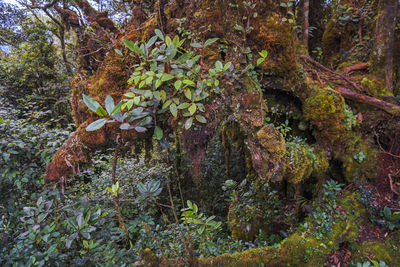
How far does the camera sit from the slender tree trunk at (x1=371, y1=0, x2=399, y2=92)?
2.91 meters

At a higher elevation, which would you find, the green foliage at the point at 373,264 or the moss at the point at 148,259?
the moss at the point at 148,259

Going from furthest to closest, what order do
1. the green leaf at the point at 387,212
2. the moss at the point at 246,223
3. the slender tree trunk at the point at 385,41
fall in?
the moss at the point at 246,223
the slender tree trunk at the point at 385,41
the green leaf at the point at 387,212

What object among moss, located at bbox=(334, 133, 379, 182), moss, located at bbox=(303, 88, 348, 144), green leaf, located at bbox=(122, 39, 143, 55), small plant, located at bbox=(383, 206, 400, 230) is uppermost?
green leaf, located at bbox=(122, 39, 143, 55)

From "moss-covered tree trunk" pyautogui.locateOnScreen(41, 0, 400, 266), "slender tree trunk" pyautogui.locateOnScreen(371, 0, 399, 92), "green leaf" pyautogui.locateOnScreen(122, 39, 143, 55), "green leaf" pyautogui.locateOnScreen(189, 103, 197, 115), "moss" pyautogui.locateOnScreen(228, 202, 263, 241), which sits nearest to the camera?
"green leaf" pyautogui.locateOnScreen(122, 39, 143, 55)

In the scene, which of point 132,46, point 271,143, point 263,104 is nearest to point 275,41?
point 263,104

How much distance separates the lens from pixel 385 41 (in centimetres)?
301

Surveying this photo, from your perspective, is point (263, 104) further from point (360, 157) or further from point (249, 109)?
point (360, 157)

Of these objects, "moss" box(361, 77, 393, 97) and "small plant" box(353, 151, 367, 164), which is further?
"moss" box(361, 77, 393, 97)

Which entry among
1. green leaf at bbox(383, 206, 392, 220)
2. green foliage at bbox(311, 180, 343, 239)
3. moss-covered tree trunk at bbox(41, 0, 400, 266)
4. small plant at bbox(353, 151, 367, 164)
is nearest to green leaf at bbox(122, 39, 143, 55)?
moss-covered tree trunk at bbox(41, 0, 400, 266)

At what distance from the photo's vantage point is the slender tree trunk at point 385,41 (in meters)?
2.91

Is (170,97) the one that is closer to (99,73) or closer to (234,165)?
(99,73)

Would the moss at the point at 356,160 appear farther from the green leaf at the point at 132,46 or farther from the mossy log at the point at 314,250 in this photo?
the green leaf at the point at 132,46

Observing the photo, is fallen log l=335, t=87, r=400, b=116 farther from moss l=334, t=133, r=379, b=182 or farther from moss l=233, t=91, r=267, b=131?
moss l=233, t=91, r=267, b=131

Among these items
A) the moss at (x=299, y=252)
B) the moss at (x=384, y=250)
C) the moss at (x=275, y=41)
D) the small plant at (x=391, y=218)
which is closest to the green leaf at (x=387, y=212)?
the small plant at (x=391, y=218)
